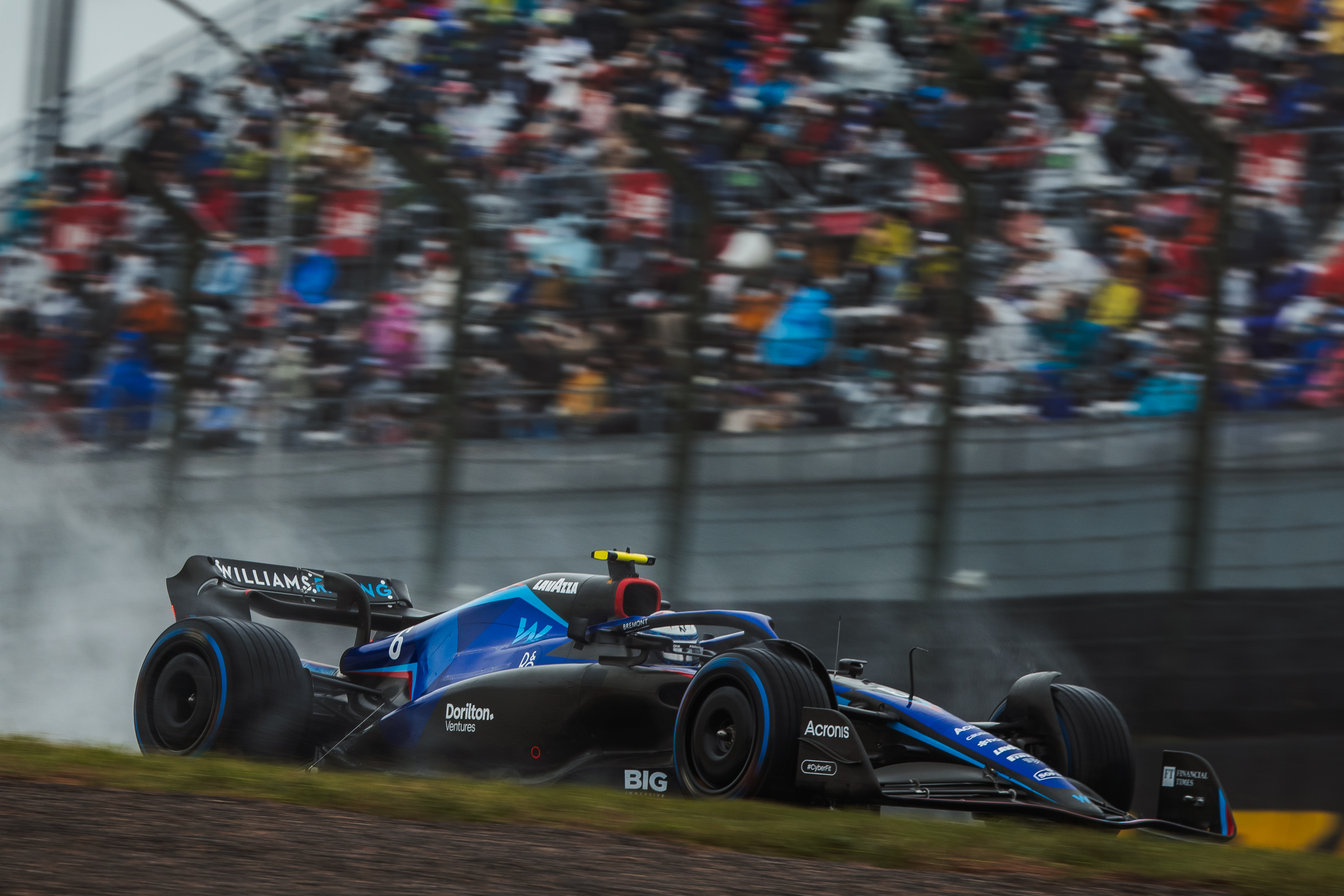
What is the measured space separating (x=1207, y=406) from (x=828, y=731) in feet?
9.18

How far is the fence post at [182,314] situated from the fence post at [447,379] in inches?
62.9

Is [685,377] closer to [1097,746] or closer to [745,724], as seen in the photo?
[1097,746]

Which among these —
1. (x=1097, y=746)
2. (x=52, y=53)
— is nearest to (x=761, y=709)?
(x=1097, y=746)

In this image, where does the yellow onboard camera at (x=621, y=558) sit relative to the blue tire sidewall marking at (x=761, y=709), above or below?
above

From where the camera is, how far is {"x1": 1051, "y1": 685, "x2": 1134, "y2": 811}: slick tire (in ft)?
19.7

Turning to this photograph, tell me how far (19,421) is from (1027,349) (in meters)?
6.85

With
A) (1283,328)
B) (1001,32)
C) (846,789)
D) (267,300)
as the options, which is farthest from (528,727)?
(1001,32)

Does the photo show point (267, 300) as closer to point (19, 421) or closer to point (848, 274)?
point (19, 421)

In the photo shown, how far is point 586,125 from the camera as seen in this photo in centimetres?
1043

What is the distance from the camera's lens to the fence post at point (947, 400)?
7.37 meters

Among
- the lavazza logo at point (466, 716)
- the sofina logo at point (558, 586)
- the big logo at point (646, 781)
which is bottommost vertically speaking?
the big logo at point (646, 781)

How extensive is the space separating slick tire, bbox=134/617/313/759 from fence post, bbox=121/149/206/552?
3.34 meters

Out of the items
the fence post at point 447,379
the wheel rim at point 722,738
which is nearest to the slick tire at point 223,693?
the wheel rim at point 722,738

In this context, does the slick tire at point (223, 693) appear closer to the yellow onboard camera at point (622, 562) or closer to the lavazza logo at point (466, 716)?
the lavazza logo at point (466, 716)
